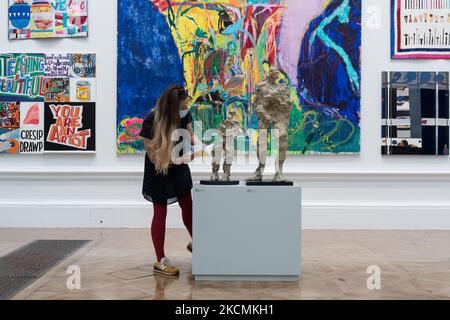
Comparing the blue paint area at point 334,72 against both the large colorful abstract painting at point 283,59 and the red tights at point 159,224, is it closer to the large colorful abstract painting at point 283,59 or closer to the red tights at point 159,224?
the large colorful abstract painting at point 283,59

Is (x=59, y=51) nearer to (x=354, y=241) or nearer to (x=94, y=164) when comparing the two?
(x=94, y=164)


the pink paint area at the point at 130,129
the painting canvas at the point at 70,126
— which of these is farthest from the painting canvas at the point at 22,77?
the pink paint area at the point at 130,129

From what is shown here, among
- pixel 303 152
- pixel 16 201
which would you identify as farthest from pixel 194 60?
pixel 16 201

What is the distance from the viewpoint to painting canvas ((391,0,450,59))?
6551mm

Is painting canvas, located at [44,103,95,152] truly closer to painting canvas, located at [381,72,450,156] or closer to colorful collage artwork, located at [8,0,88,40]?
colorful collage artwork, located at [8,0,88,40]

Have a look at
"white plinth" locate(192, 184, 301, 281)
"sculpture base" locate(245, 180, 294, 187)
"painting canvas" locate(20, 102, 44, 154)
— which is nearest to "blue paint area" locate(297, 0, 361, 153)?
"sculpture base" locate(245, 180, 294, 187)

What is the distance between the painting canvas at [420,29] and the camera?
258 inches

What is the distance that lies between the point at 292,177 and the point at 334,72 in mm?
1560

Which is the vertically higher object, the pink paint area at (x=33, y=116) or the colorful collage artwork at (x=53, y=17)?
the colorful collage artwork at (x=53, y=17)

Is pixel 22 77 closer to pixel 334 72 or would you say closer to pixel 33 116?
pixel 33 116

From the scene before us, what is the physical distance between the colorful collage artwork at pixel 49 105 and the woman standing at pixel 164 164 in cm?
295

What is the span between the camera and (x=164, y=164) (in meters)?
3.88

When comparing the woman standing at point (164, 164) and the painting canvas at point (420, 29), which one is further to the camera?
the painting canvas at point (420, 29)

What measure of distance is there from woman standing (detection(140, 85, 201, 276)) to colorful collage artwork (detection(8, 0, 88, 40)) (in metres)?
3.34
